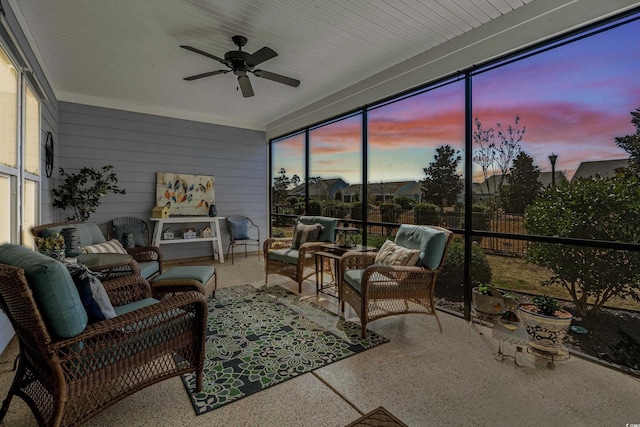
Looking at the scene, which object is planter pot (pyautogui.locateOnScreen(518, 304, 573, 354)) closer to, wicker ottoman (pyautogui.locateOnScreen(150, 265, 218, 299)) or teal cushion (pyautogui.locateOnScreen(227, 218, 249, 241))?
wicker ottoman (pyautogui.locateOnScreen(150, 265, 218, 299))

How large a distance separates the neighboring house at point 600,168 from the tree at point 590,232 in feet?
0.13

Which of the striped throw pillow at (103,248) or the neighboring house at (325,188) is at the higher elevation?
the neighboring house at (325,188)

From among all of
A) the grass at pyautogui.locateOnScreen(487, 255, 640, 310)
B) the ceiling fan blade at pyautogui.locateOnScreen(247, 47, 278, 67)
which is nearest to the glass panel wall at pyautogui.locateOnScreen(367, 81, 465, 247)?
the grass at pyautogui.locateOnScreen(487, 255, 640, 310)

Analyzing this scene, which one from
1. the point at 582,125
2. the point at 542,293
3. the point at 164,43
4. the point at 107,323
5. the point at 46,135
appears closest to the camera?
the point at 107,323

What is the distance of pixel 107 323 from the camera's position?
1.58m

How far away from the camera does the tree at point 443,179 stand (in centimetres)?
355

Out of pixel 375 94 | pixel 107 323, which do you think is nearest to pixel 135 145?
pixel 375 94

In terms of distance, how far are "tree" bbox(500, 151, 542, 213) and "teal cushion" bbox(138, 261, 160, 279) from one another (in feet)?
12.2

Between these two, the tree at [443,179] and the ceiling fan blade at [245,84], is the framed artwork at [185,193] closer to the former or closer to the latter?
the ceiling fan blade at [245,84]

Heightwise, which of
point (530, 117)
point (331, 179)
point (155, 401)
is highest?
point (530, 117)

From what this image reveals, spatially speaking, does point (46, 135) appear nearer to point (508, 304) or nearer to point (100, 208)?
point (100, 208)

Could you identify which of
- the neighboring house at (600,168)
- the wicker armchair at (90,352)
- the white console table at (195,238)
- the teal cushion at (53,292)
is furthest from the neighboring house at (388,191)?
the teal cushion at (53,292)

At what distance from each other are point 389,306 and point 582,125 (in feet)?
7.27

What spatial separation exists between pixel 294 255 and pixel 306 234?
435 millimetres
